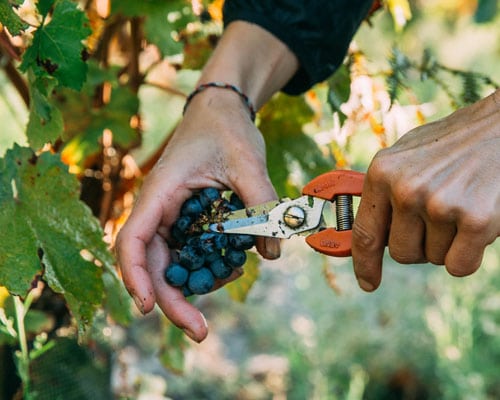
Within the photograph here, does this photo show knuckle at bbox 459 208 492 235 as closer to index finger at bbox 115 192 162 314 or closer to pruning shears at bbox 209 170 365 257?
pruning shears at bbox 209 170 365 257

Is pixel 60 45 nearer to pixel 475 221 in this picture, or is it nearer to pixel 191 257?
pixel 191 257

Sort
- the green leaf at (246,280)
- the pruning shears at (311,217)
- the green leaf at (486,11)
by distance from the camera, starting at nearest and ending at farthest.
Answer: the pruning shears at (311,217)
the green leaf at (246,280)
the green leaf at (486,11)

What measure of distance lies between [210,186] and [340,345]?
1.62 meters

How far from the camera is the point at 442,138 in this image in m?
0.94

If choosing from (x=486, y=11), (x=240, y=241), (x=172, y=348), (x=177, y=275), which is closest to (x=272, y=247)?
(x=240, y=241)

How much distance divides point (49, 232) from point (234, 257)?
28cm

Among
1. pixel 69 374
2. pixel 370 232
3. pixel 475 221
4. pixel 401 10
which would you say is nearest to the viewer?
pixel 475 221

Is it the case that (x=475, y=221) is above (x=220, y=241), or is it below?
above

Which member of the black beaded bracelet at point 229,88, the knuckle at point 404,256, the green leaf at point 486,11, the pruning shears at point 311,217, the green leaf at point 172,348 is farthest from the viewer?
the green leaf at point 486,11

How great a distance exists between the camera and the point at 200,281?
1136 mm

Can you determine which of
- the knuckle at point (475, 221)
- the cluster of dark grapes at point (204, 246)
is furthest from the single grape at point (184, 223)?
the knuckle at point (475, 221)

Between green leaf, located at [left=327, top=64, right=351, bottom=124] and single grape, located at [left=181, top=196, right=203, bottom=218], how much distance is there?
0.34 m

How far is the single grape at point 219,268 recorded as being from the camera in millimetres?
1164

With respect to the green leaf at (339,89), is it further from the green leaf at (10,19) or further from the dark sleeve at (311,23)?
the green leaf at (10,19)
